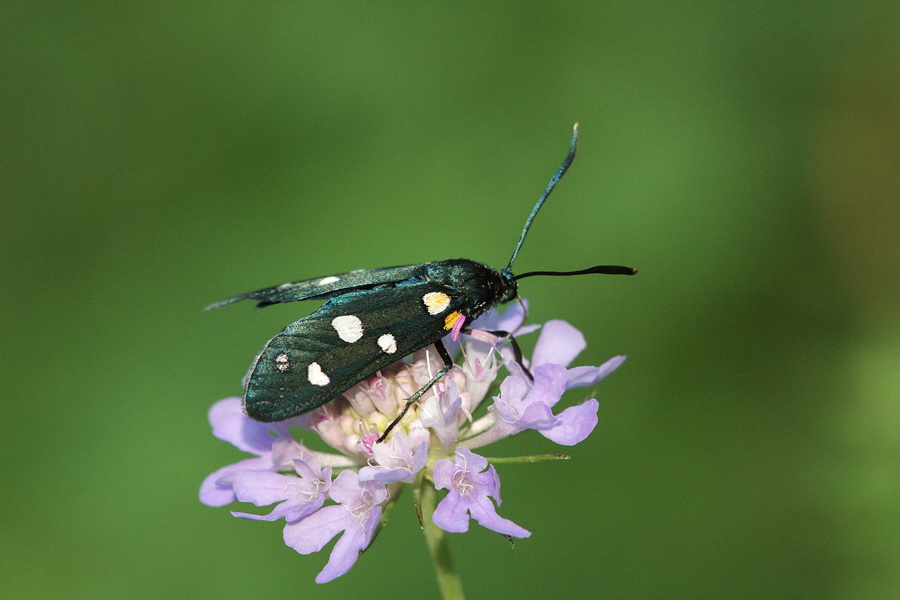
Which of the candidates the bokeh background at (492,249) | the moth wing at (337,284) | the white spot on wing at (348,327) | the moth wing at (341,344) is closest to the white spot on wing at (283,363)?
the moth wing at (341,344)

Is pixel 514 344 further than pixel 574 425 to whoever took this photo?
Yes

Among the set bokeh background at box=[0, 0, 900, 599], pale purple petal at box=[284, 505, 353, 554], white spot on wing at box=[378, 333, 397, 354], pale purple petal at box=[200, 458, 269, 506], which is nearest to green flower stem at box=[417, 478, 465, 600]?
pale purple petal at box=[284, 505, 353, 554]

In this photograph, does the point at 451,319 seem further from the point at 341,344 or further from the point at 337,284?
the point at 337,284

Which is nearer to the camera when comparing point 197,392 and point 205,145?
point 197,392

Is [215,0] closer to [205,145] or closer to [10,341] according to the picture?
[205,145]

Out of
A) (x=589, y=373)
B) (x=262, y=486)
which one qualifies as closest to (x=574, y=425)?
(x=589, y=373)

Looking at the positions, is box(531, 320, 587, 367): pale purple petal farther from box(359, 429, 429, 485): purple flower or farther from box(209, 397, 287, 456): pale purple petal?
box(209, 397, 287, 456): pale purple petal

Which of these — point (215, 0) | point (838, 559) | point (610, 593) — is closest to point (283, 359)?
point (610, 593)
